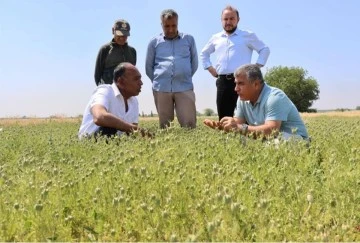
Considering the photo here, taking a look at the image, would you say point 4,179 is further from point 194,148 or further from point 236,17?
point 236,17

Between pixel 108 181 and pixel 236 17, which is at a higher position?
pixel 236 17

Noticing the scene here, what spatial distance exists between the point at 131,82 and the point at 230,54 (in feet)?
7.96

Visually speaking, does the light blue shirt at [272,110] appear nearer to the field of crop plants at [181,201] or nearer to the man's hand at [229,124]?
the man's hand at [229,124]

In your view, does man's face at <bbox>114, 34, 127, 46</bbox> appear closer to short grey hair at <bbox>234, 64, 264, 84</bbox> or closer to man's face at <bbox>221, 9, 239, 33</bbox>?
man's face at <bbox>221, 9, 239, 33</bbox>

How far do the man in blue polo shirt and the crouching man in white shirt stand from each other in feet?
4.30

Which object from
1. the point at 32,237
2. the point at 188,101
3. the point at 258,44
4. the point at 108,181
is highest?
the point at 258,44

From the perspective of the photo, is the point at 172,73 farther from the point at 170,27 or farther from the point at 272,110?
the point at 272,110

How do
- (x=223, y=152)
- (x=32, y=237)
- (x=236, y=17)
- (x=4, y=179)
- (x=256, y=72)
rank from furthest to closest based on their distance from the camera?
(x=236, y=17), (x=256, y=72), (x=223, y=152), (x=4, y=179), (x=32, y=237)

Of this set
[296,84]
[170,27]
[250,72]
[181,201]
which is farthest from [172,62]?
[296,84]

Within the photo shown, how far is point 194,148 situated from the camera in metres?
5.96

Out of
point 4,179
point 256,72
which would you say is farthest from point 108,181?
point 256,72

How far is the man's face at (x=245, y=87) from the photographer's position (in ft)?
21.5

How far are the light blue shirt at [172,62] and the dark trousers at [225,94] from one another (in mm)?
642

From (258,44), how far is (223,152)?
3.89m
